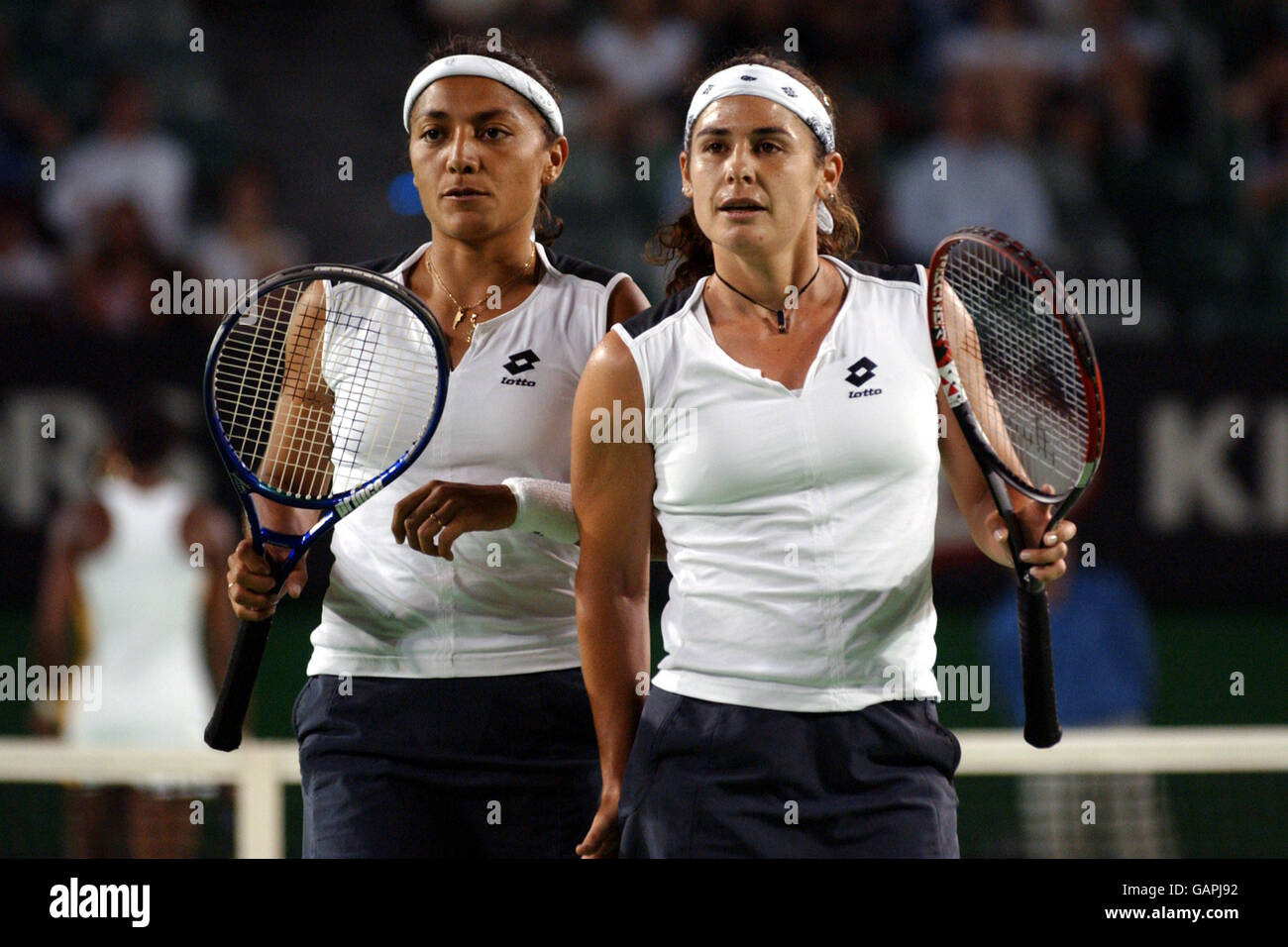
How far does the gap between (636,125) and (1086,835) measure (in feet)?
12.7

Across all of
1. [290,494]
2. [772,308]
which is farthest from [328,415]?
[772,308]

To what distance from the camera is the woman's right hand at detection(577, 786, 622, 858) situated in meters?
2.74

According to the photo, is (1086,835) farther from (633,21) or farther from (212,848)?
(633,21)

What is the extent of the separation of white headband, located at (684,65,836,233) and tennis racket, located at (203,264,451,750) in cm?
58

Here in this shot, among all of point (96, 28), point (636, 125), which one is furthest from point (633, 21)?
point (96, 28)

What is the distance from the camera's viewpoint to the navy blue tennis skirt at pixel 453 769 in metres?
3.01

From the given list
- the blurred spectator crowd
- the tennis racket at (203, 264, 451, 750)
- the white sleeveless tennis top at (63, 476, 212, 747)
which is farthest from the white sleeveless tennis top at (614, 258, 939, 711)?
the blurred spectator crowd

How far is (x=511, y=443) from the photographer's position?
3070mm

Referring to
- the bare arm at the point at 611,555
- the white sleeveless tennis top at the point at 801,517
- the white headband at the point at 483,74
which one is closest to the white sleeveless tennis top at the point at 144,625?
the white headband at the point at 483,74

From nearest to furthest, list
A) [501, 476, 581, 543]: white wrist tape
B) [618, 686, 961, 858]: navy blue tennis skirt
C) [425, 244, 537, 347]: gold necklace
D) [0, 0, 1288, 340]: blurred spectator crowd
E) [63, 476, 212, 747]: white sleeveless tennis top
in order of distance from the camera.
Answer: [618, 686, 961, 858]: navy blue tennis skirt
[501, 476, 581, 543]: white wrist tape
[425, 244, 537, 347]: gold necklace
[63, 476, 212, 747]: white sleeveless tennis top
[0, 0, 1288, 340]: blurred spectator crowd

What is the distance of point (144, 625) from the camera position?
18.1 feet

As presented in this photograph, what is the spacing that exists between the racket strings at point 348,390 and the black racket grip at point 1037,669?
41.2 inches

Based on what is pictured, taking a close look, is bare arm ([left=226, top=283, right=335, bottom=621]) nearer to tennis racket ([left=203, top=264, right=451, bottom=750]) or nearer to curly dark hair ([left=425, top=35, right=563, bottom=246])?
tennis racket ([left=203, top=264, right=451, bottom=750])

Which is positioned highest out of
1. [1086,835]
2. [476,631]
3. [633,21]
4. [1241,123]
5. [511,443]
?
[633,21]
